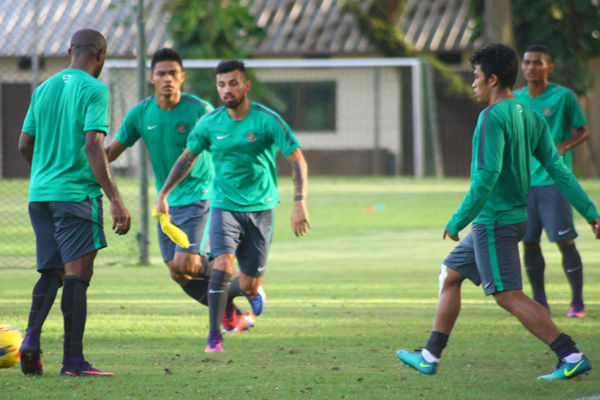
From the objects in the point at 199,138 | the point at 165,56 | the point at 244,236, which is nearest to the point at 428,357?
the point at 244,236

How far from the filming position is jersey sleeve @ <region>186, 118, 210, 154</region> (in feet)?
24.2

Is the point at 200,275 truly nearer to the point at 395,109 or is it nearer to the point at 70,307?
the point at 70,307

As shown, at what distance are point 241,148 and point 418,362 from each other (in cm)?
226

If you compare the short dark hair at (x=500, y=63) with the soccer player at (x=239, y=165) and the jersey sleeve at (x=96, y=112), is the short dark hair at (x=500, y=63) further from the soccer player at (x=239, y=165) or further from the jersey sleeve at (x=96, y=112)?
the jersey sleeve at (x=96, y=112)

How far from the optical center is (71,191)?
5930 mm

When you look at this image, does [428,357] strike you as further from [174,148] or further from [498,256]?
[174,148]

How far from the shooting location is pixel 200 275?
7934 mm

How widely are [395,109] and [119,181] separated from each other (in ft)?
37.2

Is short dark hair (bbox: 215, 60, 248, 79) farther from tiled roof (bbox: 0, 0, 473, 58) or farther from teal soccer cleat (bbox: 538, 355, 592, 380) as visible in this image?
tiled roof (bbox: 0, 0, 473, 58)

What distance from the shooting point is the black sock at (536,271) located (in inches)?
330

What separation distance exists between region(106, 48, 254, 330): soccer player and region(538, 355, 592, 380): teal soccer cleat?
9.38 feet

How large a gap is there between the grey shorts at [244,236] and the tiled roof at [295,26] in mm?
23390

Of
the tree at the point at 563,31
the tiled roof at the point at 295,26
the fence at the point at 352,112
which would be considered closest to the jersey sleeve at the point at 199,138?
the fence at the point at 352,112

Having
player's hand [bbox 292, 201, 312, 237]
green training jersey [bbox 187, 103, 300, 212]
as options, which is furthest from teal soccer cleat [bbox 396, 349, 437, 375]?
green training jersey [bbox 187, 103, 300, 212]
